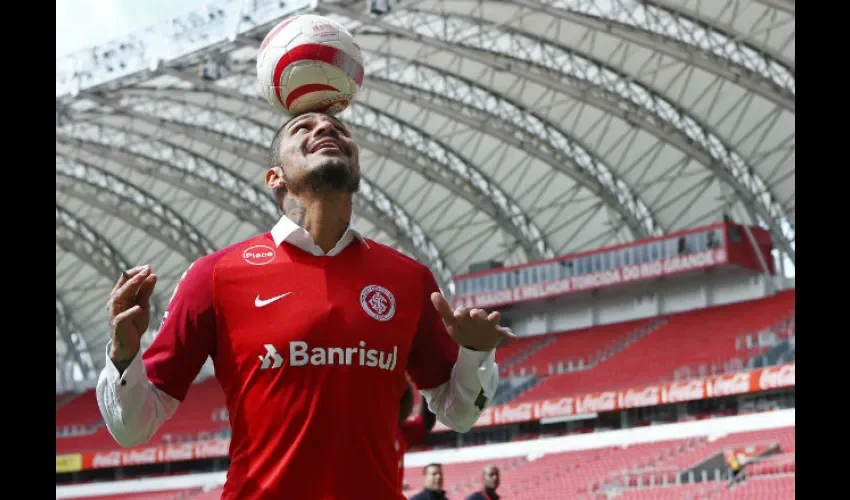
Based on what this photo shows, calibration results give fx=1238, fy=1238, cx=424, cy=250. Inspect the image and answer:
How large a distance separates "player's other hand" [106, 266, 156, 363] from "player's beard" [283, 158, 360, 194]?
0.69 metres

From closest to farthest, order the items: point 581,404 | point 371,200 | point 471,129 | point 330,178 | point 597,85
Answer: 1. point 330,178
2. point 597,85
3. point 581,404
4. point 471,129
5. point 371,200

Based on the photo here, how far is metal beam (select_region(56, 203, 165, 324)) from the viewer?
53.2 metres

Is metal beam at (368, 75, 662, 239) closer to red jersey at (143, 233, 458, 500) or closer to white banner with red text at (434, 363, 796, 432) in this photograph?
white banner with red text at (434, 363, 796, 432)

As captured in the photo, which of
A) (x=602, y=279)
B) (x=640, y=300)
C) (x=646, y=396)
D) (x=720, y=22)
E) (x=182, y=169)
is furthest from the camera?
(x=640, y=300)

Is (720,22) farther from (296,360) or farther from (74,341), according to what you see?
(74,341)

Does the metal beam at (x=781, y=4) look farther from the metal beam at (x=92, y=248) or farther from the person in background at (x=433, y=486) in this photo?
the metal beam at (x=92, y=248)

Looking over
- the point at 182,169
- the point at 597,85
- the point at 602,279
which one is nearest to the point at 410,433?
the point at 597,85

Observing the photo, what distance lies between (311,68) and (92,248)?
53096 mm

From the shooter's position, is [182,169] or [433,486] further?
[182,169]

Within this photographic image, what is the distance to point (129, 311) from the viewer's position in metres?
3.80

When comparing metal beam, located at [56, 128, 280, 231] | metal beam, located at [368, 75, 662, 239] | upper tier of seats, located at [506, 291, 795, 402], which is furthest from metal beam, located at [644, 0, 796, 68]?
metal beam, located at [56, 128, 280, 231]

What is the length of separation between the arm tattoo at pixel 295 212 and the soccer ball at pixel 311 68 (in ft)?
1.47
